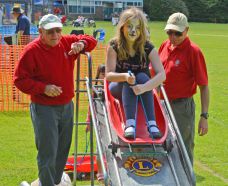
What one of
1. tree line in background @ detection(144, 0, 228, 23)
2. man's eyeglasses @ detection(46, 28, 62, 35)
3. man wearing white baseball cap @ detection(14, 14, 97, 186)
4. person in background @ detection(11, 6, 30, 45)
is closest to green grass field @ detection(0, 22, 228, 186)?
man wearing white baseball cap @ detection(14, 14, 97, 186)

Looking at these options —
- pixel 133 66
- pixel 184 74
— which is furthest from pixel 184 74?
pixel 133 66

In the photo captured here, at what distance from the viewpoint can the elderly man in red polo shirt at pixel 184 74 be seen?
6.41m

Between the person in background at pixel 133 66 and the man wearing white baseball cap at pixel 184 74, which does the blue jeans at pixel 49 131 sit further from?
the man wearing white baseball cap at pixel 184 74

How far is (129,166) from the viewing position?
5.52 meters

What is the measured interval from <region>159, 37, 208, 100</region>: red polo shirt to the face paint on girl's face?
2.94 ft

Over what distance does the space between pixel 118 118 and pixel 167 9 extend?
8561 centimetres

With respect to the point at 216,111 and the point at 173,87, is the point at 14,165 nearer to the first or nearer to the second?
the point at 173,87

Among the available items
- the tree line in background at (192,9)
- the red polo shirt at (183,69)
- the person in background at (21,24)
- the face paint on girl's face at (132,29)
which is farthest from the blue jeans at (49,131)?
the tree line in background at (192,9)

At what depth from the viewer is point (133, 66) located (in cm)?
596

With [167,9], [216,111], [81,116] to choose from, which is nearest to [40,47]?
[81,116]

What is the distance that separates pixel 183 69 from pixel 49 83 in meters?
1.60

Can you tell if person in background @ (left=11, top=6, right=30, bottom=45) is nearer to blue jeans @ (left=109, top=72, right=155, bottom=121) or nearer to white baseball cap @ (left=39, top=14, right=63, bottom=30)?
white baseball cap @ (left=39, top=14, right=63, bottom=30)

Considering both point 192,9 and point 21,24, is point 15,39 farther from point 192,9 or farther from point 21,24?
point 192,9

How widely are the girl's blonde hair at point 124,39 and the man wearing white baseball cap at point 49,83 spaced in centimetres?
49
